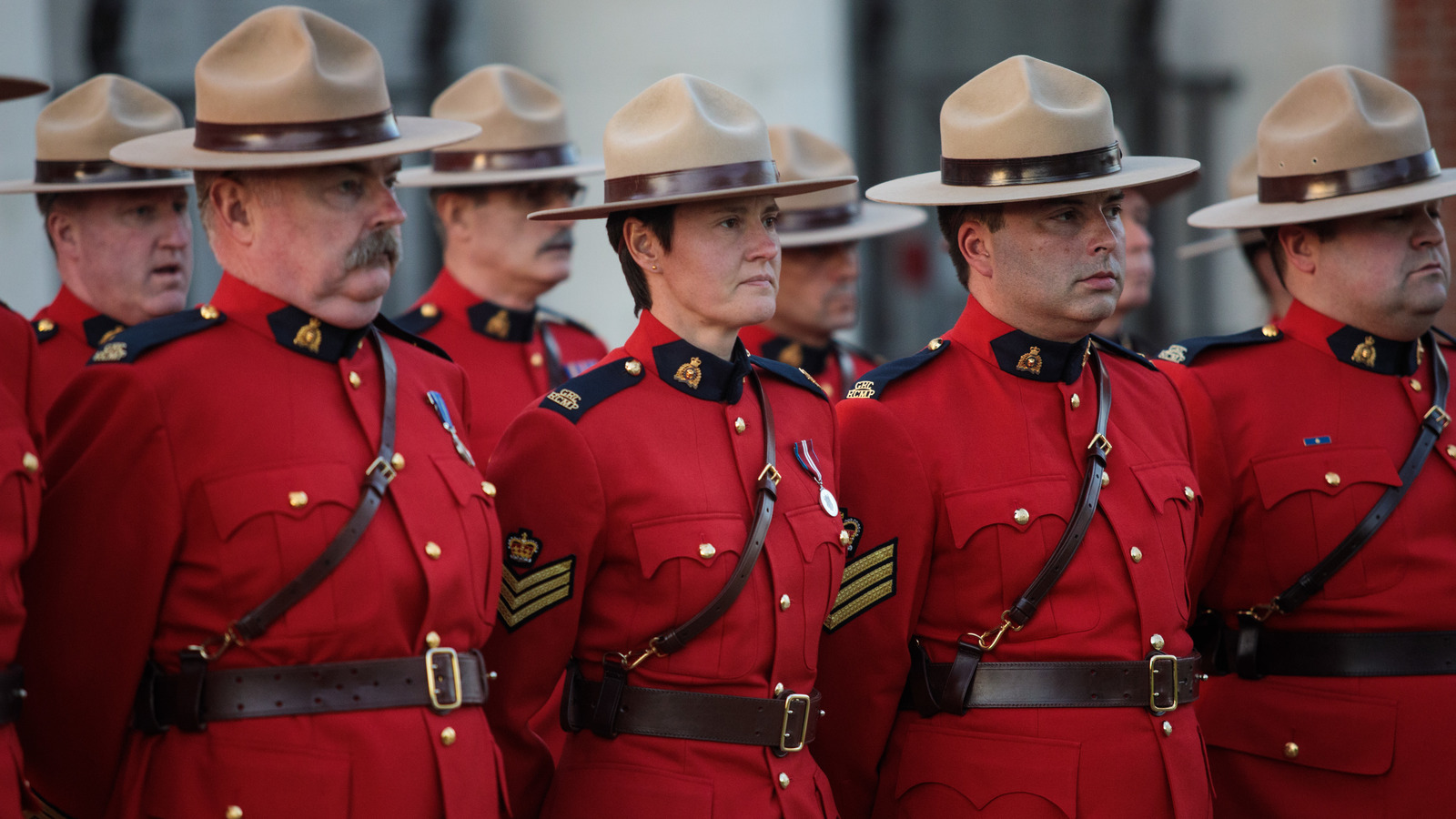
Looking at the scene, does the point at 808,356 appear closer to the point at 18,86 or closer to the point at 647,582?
the point at 647,582

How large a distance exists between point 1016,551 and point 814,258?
283cm

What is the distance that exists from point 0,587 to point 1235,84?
28.2 feet

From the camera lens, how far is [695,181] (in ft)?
10.7

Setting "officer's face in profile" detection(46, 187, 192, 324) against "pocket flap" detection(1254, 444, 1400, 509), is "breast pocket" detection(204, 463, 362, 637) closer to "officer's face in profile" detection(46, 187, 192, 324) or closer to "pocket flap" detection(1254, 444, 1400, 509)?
"officer's face in profile" detection(46, 187, 192, 324)

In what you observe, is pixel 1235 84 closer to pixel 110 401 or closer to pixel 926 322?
pixel 926 322

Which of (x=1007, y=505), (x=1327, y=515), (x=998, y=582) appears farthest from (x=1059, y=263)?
(x=1327, y=515)

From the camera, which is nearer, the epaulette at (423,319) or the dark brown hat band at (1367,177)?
the dark brown hat band at (1367,177)

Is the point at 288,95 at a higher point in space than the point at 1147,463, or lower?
higher

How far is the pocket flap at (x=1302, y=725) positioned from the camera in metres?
3.69

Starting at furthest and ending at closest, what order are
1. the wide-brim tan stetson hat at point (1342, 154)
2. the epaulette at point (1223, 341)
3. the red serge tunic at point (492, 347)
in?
the red serge tunic at point (492, 347) < the epaulette at point (1223, 341) < the wide-brim tan stetson hat at point (1342, 154)

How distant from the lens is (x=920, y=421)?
3.53m

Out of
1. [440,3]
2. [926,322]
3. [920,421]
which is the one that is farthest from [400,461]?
[926,322]

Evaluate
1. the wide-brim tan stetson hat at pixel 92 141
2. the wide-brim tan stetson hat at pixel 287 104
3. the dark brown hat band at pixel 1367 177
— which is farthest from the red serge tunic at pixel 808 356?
the wide-brim tan stetson hat at pixel 287 104

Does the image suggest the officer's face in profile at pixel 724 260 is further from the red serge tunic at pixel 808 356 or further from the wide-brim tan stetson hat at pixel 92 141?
the red serge tunic at pixel 808 356
